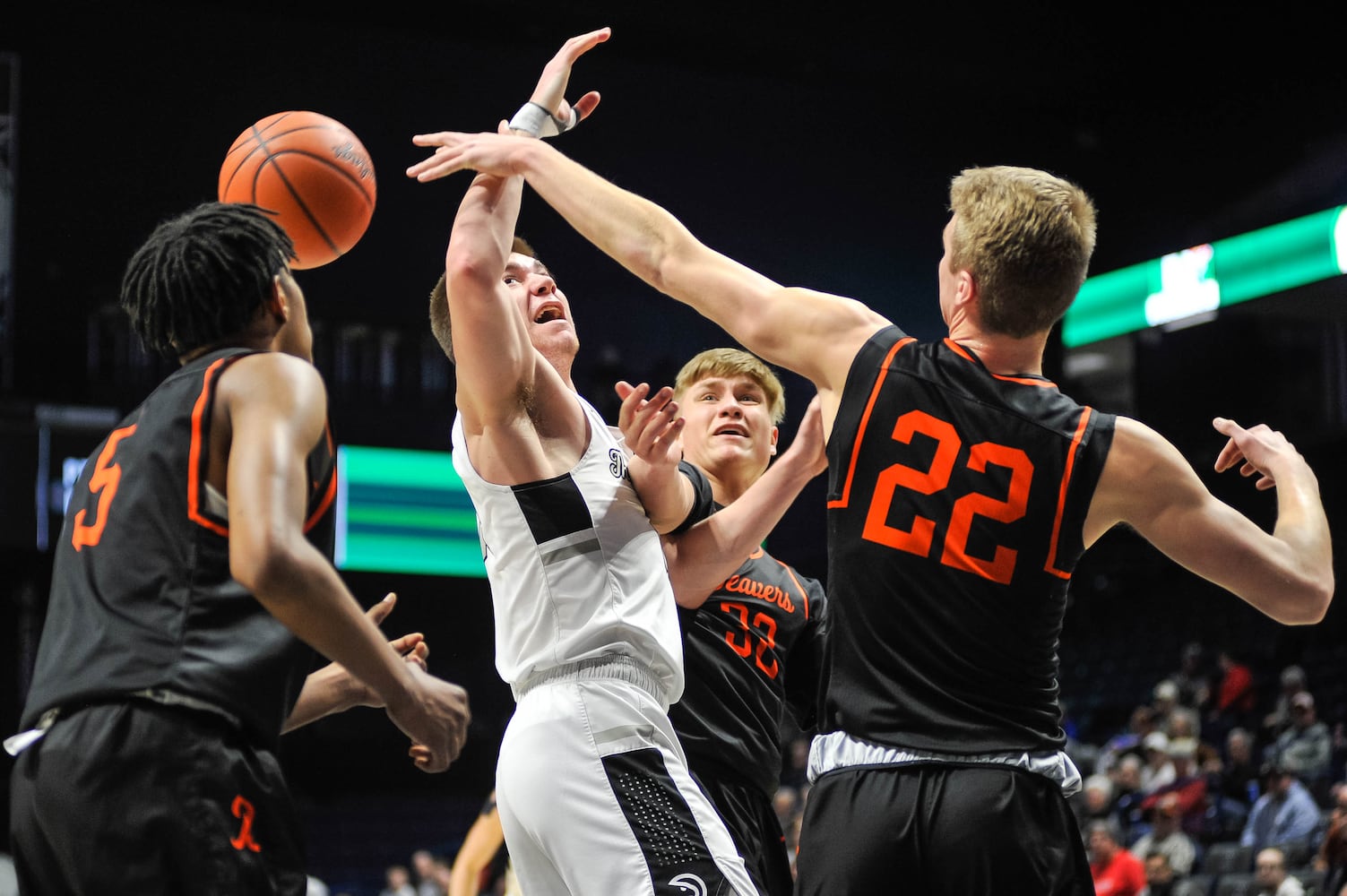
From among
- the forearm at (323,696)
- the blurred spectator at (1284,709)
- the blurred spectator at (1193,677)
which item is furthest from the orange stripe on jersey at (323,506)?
Result: the blurred spectator at (1193,677)

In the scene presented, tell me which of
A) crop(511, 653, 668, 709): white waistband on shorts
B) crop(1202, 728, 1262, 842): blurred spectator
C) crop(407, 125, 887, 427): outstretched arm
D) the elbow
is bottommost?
crop(1202, 728, 1262, 842): blurred spectator

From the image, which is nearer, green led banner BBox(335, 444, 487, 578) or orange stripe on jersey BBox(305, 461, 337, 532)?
orange stripe on jersey BBox(305, 461, 337, 532)

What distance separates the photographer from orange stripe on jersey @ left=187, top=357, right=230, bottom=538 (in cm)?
273

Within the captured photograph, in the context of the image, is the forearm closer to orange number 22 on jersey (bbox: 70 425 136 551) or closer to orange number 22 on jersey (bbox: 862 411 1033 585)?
orange number 22 on jersey (bbox: 70 425 136 551)

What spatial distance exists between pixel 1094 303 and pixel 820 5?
6796 mm

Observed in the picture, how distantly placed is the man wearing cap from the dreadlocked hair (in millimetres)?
12385

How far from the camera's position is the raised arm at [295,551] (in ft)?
8.46

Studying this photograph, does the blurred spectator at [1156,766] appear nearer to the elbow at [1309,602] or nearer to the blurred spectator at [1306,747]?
the blurred spectator at [1306,747]

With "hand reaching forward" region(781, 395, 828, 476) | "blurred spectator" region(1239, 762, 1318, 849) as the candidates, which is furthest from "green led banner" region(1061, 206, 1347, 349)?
"hand reaching forward" region(781, 395, 828, 476)

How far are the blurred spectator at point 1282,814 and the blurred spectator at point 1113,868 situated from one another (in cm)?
107

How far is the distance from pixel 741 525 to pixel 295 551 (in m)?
1.83

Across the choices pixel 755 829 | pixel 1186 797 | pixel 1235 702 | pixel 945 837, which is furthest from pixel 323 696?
pixel 1235 702

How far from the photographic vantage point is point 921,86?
57.5 feet

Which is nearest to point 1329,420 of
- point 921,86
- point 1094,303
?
point 1094,303
